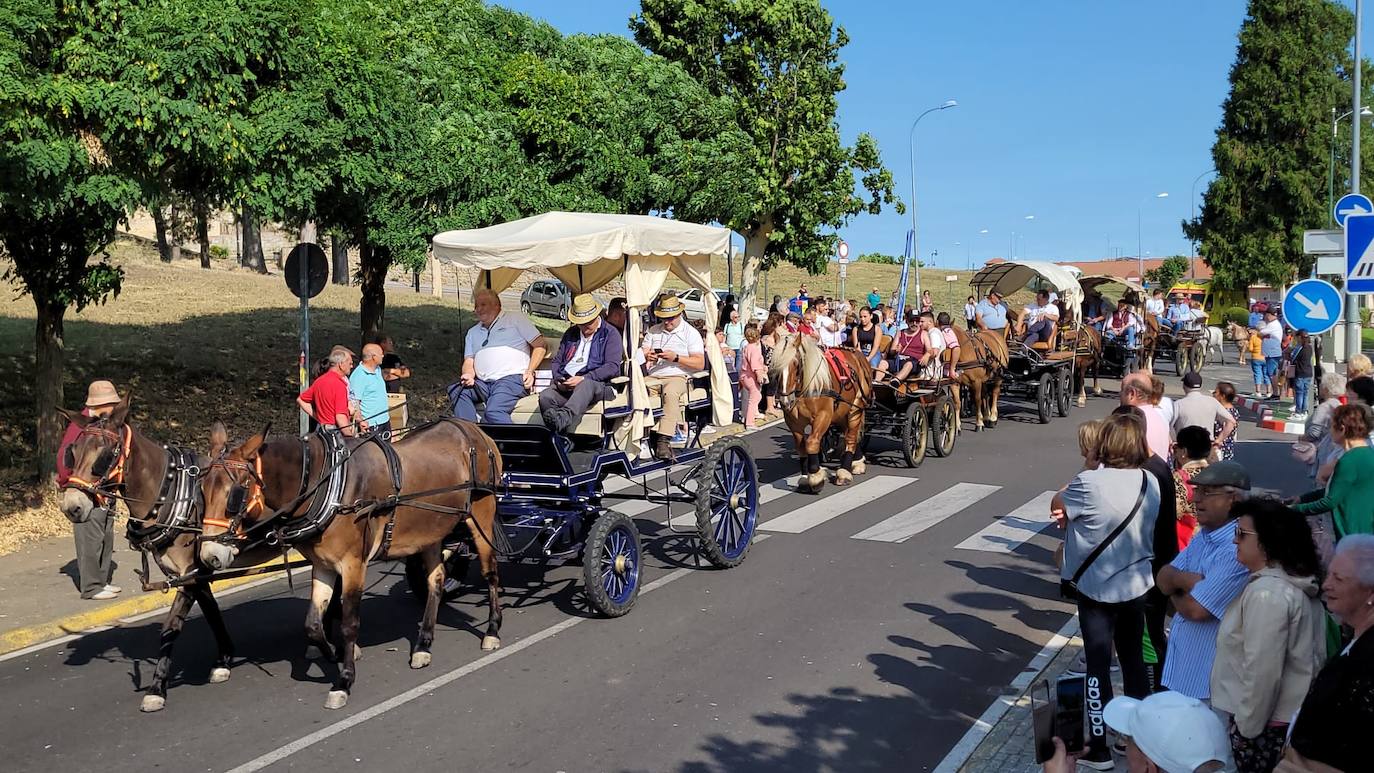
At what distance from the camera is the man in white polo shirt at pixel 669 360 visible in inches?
403

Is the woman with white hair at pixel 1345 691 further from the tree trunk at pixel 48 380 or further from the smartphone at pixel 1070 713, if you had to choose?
the tree trunk at pixel 48 380

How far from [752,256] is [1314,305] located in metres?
23.0

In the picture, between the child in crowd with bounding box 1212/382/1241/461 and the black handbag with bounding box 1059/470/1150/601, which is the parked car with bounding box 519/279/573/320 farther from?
the black handbag with bounding box 1059/470/1150/601

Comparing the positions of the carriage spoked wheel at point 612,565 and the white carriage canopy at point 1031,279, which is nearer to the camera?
the carriage spoked wheel at point 612,565

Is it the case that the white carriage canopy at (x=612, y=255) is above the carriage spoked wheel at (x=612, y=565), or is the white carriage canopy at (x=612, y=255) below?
above

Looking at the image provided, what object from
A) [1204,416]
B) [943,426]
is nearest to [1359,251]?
[1204,416]

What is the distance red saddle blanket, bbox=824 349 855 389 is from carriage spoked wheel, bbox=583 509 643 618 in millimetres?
5429

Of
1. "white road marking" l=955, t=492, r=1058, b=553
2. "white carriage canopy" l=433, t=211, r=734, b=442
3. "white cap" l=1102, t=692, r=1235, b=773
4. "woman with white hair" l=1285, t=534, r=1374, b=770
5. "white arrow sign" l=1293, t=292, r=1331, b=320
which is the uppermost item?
"white carriage canopy" l=433, t=211, r=734, b=442

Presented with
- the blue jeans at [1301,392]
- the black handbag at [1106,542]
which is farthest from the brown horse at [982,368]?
the black handbag at [1106,542]

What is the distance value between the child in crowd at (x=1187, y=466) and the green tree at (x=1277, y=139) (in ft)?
179

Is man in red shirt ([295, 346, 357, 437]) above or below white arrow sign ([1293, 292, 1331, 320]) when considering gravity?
below

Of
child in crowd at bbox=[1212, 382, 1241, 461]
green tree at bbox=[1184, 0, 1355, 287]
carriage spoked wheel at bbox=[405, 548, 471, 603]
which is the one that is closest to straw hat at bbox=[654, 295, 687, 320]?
carriage spoked wheel at bbox=[405, 548, 471, 603]

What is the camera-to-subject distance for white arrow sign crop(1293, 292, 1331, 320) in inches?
514

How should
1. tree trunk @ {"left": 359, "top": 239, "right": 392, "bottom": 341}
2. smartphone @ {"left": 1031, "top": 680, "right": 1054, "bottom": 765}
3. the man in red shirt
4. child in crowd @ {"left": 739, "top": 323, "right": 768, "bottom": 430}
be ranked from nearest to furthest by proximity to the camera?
smartphone @ {"left": 1031, "top": 680, "right": 1054, "bottom": 765}
the man in red shirt
child in crowd @ {"left": 739, "top": 323, "right": 768, "bottom": 430}
tree trunk @ {"left": 359, "top": 239, "right": 392, "bottom": 341}
